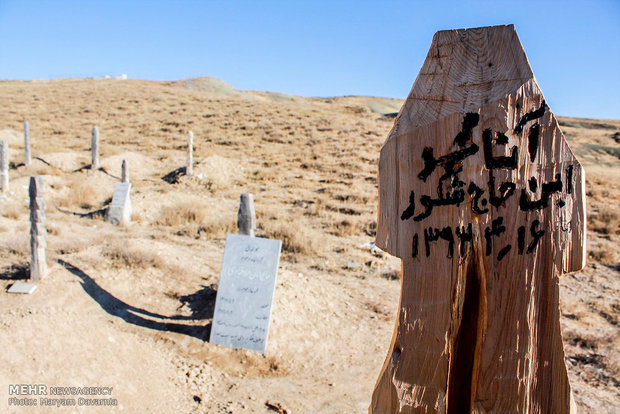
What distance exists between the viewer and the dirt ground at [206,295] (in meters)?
3.93

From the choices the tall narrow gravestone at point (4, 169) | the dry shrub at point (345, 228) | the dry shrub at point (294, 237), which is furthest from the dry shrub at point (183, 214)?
the tall narrow gravestone at point (4, 169)

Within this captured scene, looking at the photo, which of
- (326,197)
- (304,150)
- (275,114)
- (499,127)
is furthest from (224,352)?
(275,114)

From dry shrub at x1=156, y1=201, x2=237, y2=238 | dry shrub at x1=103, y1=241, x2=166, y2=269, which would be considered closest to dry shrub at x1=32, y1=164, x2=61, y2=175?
dry shrub at x1=156, y1=201, x2=237, y2=238

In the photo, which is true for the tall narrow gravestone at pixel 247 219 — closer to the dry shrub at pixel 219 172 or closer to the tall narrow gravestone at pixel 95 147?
the dry shrub at pixel 219 172

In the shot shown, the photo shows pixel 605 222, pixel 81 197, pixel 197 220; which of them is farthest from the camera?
pixel 81 197

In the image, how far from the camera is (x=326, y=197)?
490 inches

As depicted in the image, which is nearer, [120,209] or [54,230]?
[54,230]

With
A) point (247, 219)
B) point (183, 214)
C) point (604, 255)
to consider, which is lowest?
point (604, 255)

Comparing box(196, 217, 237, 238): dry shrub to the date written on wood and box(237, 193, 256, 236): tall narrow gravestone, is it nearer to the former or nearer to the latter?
box(237, 193, 256, 236): tall narrow gravestone

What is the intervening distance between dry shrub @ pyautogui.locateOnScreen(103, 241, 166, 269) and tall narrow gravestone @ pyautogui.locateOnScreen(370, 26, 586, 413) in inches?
206

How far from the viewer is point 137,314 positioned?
5184mm

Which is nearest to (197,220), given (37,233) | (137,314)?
(37,233)

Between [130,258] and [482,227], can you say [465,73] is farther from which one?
[130,258]

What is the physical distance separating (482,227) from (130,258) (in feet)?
Result: 18.3
